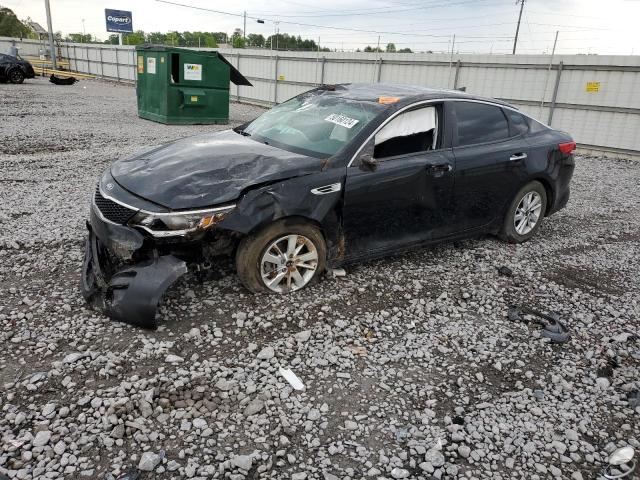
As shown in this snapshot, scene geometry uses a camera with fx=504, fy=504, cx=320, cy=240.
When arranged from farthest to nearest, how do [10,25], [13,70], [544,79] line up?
[10,25], [13,70], [544,79]

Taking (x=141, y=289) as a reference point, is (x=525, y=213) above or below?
above

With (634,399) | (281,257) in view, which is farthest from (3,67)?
(634,399)

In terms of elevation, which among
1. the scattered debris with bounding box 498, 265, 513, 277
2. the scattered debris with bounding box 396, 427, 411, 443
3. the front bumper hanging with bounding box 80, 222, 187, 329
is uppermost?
the front bumper hanging with bounding box 80, 222, 187, 329

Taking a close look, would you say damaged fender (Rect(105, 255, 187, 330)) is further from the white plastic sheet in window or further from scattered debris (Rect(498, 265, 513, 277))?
scattered debris (Rect(498, 265, 513, 277))

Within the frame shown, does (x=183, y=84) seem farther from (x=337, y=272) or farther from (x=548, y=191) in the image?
(x=337, y=272)

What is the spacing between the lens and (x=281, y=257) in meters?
4.01

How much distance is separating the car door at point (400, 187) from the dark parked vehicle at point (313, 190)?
0.04 ft

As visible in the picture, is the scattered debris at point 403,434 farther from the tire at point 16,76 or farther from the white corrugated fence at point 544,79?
the tire at point 16,76

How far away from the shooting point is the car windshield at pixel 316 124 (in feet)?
14.2

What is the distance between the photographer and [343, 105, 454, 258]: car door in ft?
13.9

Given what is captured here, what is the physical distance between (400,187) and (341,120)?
799mm

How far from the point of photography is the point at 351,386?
122 inches

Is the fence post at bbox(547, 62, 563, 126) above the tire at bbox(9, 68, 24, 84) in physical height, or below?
above

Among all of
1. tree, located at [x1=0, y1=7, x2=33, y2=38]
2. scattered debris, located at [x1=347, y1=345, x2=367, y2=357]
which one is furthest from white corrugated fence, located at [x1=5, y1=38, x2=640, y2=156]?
tree, located at [x1=0, y1=7, x2=33, y2=38]
